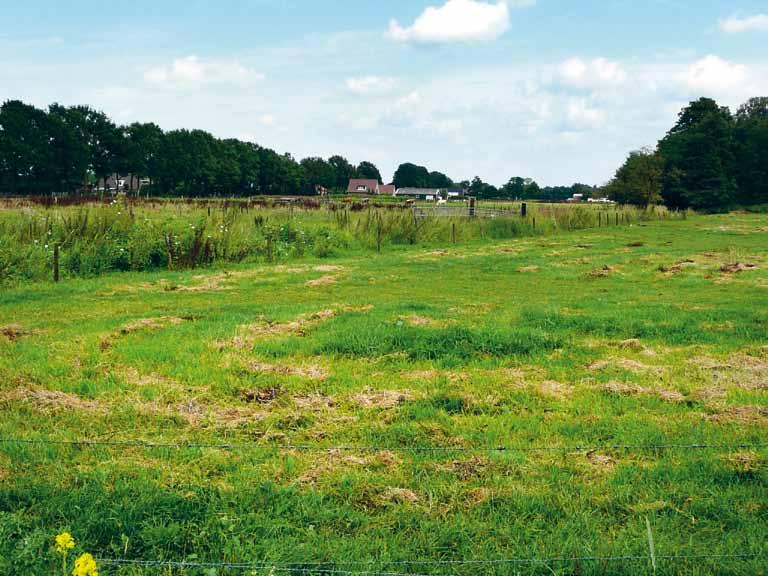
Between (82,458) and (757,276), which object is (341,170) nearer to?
(757,276)

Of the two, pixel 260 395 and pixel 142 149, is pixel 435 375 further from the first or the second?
pixel 142 149

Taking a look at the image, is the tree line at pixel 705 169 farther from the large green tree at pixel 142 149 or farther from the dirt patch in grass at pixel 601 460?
the dirt patch in grass at pixel 601 460

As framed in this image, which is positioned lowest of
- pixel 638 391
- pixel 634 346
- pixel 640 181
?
pixel 638 391

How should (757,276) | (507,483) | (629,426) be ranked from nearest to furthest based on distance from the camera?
(507,483) → (629,426) → (757,276)

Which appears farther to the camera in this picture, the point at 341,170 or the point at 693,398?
the point at 341,170

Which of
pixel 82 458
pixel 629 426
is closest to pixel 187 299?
pixel 82 458

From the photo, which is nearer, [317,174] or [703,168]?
[703,168]

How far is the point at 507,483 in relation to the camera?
4.57 meters

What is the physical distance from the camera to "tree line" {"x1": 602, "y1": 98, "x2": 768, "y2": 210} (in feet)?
188

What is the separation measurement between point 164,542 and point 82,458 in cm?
141

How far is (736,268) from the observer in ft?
51.4

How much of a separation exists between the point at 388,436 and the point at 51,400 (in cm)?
305

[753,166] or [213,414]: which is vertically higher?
[753,166]

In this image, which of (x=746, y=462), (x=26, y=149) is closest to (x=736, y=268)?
(x=746, y=462)
